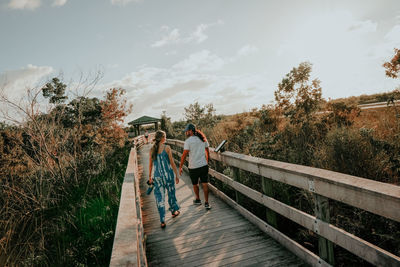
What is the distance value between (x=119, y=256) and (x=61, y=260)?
3074 millimetres

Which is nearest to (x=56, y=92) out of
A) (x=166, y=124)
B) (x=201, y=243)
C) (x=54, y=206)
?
(x=54, y=206)

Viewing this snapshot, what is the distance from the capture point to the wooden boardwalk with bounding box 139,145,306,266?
2.90m

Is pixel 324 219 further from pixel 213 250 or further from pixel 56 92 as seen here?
pixel 56 92

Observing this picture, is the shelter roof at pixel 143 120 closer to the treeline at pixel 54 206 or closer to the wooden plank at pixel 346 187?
the treeline at pixel 54 206

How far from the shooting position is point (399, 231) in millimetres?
2865

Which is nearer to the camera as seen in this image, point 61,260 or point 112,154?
point 61,260

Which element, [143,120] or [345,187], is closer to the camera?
[345,187]

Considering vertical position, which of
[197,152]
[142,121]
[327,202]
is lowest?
[327,202]

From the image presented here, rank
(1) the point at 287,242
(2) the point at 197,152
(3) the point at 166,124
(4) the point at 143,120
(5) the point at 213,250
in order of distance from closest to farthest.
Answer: (1) the point at 287,242 → (5) the point at 213,250 → (2) the point at 197,152 → (3) the point at 166,124 → (4) the point at 143,120

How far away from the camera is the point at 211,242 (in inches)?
133

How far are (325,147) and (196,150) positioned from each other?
9.91 ft

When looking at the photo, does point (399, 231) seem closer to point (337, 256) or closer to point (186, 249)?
point (337, 256)

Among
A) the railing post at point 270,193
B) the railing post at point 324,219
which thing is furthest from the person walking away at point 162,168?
the railing post at point 324,219

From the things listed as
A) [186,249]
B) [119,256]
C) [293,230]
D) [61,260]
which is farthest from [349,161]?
[61,260]
